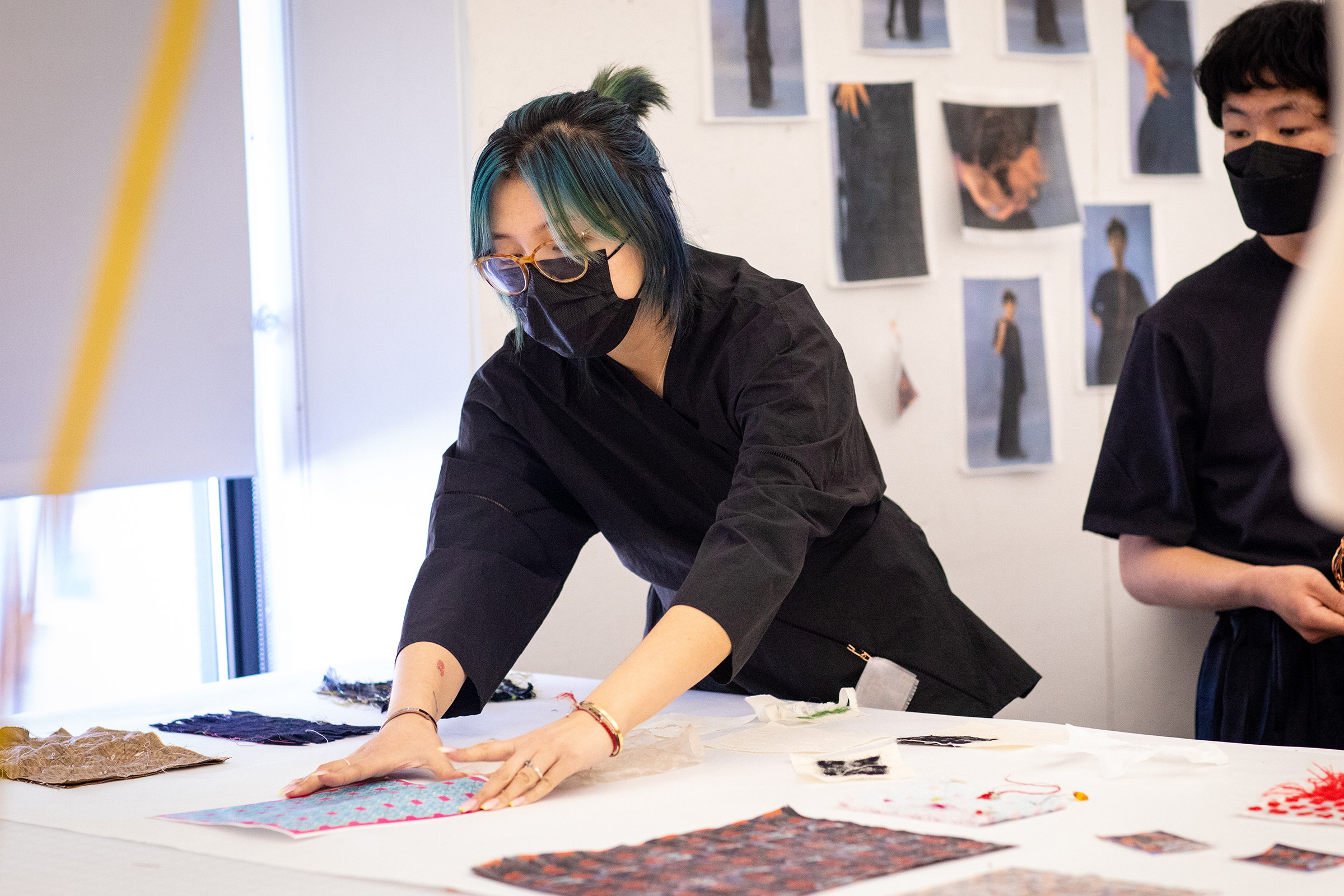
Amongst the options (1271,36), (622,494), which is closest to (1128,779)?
(622,494)

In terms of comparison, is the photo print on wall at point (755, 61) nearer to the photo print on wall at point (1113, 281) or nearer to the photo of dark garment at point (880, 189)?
the photo of dark garment at point (880, 189)

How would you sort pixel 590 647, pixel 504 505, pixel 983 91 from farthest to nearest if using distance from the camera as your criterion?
pixel 983 91
pixel 590 647
pixel 504 505

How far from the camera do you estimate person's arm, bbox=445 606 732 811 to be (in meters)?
1.02

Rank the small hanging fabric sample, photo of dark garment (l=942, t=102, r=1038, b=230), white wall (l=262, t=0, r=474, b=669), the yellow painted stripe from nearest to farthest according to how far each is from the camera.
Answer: the yellow painted stripe, the small hanging fabric sample, white wall (l=262, t=0, r=474, b=669), photo of dark garment (l=942, t=102, r=1038, b=230)

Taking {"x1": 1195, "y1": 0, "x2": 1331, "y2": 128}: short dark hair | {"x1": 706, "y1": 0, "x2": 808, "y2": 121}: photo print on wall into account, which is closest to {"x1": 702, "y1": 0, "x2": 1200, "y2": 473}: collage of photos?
{"x1": 706, "y1": 0, "x2": 808, "y2": 121}: photo print on wall

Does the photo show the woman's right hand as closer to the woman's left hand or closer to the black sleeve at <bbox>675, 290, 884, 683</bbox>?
the woman's left hand

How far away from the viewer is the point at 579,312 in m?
1.29

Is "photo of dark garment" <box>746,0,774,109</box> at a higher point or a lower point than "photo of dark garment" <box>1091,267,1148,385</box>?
higher

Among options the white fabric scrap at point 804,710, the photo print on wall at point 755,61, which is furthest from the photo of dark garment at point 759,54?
the white fabric scrap at point 804,710

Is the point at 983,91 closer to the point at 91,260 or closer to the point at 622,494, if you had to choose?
the point at 622,494

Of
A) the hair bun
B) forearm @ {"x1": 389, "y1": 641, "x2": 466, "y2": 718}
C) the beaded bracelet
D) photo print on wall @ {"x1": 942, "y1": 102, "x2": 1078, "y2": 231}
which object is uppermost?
photo print on wall @ {"x1": 942, "y1": 102, "x2": 1078, "y2": 231}

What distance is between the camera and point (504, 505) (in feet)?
4.67

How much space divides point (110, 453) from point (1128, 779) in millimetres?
1525

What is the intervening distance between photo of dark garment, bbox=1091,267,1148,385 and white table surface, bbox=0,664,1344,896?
1.55 metres
